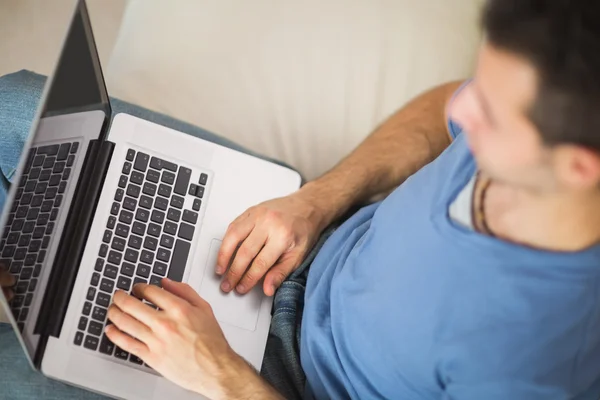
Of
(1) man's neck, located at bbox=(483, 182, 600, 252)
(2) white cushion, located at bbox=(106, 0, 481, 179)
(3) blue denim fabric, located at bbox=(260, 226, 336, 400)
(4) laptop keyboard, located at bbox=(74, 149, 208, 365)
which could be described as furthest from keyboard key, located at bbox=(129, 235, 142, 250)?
(1) man's neck, located at bbox=(483, 182, 600, 252)

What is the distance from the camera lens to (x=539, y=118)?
0.49m

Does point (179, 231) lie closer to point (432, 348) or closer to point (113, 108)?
point (113, 108)

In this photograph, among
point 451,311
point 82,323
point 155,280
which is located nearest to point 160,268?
point 155,280

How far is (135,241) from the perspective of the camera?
2.76 feet

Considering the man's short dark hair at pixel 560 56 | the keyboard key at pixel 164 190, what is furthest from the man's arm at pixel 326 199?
the man's short dark hair at pixel 560 56

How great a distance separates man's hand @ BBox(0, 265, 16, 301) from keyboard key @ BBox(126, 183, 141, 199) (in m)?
0.20

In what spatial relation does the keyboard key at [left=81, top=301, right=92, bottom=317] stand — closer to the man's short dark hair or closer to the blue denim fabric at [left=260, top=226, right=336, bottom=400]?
the blue denim fabric at [left=260, top=226, right=336, bottom=400]

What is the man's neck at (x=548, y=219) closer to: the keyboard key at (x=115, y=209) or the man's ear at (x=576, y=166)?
the man's ear at (x=576, y=166)

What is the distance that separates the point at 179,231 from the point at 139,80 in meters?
0.36

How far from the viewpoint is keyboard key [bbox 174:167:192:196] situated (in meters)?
0.89

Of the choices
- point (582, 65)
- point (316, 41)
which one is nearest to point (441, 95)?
point (316, 41)

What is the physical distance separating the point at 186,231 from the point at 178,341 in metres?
0.18

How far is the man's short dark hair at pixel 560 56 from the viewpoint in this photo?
440 mm

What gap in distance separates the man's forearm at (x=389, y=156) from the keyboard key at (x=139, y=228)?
0.25 m
